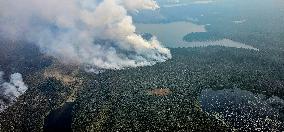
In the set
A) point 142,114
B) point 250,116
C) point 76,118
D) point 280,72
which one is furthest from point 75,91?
point 280,72

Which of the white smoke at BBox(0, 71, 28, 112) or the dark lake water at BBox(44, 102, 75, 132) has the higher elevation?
the white smoke at BBox(0, 71, 28, 112)

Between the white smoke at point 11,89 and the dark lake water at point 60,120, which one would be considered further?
the white smoke at point 11,89

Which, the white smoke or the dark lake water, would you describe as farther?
the white smoke

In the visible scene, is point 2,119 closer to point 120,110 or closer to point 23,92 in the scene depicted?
point 23,92

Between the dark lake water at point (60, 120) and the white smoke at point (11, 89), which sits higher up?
the white smoke at point (11, 89)

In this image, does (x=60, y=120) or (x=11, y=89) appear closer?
(x=60, y=120)
